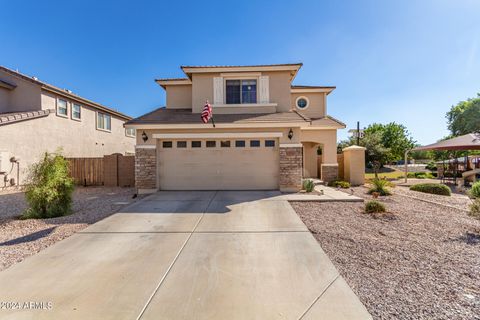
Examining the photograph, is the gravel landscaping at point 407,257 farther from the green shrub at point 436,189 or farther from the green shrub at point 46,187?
the green shrub at point 46,187

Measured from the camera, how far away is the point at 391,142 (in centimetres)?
3225

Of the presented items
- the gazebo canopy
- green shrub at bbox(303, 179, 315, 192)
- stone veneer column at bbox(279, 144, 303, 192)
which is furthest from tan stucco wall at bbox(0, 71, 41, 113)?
the gazebo canopy

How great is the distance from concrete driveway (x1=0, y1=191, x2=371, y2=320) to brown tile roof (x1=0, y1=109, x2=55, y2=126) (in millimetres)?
11414

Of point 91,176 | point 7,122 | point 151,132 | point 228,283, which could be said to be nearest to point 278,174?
point 151,132

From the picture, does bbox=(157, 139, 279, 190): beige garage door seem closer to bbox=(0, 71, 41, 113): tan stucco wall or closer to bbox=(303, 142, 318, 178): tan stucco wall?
bbox=(303, 142, 318, 178): tan stucco wall

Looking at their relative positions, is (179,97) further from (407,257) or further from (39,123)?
(407,257)

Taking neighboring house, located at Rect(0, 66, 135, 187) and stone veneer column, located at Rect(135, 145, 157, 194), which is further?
neighboring house, located at Rect(0, 66, 135, 187)

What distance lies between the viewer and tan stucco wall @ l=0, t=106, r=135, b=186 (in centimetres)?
1255

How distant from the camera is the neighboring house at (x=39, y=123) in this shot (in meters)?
12.3

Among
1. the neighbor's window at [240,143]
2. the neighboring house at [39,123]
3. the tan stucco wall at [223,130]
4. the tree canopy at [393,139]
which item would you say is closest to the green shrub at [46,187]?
the tan stucco wall at [223,130]

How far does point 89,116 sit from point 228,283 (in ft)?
63.9

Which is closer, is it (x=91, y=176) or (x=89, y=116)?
(x=91, y=176)

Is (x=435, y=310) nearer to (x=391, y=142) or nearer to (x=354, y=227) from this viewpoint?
(x=354, y=227)

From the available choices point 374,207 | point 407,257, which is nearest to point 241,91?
point 374,207
